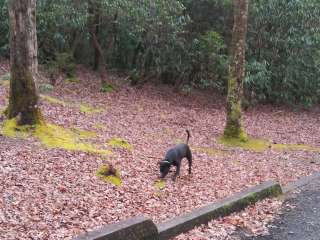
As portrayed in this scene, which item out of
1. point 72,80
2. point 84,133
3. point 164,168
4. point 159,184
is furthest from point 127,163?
point 72,80

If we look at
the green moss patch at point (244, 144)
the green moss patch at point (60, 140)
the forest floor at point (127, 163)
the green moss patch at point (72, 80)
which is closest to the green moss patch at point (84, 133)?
the forest floor at point (127, 163)

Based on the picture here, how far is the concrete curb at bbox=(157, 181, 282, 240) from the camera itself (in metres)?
7.39

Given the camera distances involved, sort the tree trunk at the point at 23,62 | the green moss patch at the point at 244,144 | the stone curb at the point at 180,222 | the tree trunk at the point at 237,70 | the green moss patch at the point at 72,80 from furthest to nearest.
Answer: the green moss patch at the point at 72,80 → the green moss patch at the point at 244,144 → the tree trunk at the point at 237,70 → the tree trunk at the point at 23,62 → the stone curb at the point at 180,222

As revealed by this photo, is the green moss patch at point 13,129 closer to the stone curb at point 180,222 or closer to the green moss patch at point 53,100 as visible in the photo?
the stone curb at point 180,222

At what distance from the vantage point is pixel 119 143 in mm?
12062

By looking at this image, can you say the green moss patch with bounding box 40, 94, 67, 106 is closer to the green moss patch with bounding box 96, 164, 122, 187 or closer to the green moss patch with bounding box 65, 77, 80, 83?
the green moss patch with bounding box 65, 77, 80, 83

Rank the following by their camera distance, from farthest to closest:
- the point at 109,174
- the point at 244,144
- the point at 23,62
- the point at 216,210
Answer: the point at 244,144 < the point at 23,62 < the point at 109,174 < the point at 216,210

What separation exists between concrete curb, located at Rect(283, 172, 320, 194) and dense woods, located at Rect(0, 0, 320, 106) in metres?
9.34

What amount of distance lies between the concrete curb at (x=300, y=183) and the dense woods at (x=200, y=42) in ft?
30.7

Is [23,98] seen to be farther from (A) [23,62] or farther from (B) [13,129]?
(A) [23,62]

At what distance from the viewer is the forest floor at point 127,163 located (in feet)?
24.1

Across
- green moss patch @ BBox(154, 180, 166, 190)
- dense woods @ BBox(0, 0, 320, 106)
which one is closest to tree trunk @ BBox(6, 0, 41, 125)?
green moss patch @ BBox(154, 180, 166, 190)

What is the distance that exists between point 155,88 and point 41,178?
15.8 m

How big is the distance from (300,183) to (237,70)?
4.58 metres
